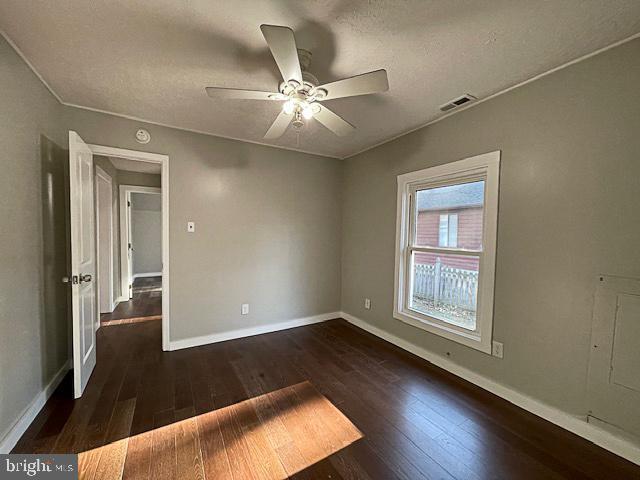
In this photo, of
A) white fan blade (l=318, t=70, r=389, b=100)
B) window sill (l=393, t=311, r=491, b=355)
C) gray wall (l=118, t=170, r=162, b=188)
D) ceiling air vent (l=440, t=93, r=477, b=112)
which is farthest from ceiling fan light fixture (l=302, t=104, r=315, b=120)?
gray wall (l=118, t=170, r=162, b=188)

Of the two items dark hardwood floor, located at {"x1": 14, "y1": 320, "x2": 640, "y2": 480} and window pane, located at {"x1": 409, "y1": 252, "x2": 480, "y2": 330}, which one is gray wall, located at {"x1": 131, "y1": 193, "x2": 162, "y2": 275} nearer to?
dark hardwood floor, located at {"x1": 14, "y1": 320, "x2": 640, "y2": 480}

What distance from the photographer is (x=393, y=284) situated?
10.3 feet

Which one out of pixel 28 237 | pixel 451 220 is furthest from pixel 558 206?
pixel 28 237

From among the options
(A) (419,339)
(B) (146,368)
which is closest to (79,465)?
(B) (146,368)

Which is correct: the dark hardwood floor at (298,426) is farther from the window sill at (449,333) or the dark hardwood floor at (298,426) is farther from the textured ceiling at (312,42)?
the textured ceiling at (312,42)

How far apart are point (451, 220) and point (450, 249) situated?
29cm

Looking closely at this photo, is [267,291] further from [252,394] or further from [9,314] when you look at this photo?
[9,314]

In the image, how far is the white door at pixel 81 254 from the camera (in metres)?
1.95

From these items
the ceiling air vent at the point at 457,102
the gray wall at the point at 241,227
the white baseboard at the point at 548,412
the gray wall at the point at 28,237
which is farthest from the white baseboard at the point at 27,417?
the ceiling air vent at the point at 457,102

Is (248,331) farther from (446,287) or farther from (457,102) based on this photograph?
(457,102)

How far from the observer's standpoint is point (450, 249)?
8.41 feet

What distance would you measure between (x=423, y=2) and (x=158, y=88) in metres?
1.93

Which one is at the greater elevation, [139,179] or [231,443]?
[139,179]

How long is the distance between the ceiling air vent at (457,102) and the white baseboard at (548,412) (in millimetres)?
2320
